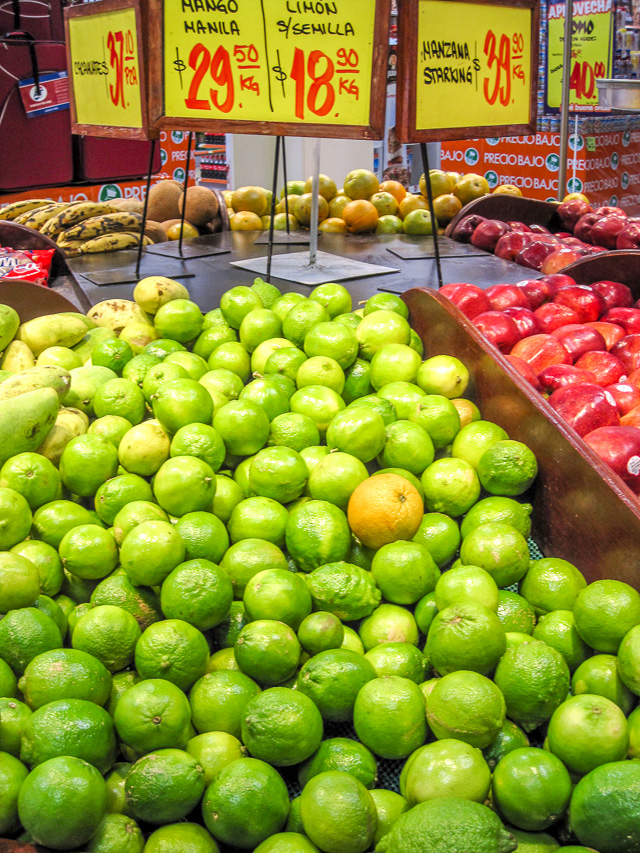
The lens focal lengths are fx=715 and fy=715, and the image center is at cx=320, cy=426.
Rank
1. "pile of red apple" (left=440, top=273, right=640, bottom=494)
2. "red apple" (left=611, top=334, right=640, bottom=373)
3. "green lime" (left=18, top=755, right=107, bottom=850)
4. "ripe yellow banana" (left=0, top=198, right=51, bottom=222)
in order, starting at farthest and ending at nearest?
1. "ripe yellow banana" (left=0, top=198, right=51, bottom=222)
2. "red apple" (left=611, top=334, right=640, bottom=373)
3. "pile of red apple" (left=440, top=273, right=640, bottom=494)
4. "green lime" (left=18, top=755, right=107, bottom=850)

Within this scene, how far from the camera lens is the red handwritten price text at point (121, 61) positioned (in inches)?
108

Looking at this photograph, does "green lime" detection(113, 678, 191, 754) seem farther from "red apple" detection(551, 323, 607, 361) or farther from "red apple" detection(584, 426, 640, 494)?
"red apple" detection(551, 323, 607, 361)

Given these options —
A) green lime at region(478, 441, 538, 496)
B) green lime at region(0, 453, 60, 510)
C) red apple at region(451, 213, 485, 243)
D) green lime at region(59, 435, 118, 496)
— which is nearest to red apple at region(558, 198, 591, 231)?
red apple at region(451, 213, 485, 243)

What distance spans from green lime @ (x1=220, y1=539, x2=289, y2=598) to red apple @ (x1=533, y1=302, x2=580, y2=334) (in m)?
1.52

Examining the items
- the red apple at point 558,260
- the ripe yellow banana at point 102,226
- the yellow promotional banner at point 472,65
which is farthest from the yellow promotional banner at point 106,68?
the red apple at point 558,260

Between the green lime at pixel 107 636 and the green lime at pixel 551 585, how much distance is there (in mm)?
802

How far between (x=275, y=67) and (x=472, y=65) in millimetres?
758

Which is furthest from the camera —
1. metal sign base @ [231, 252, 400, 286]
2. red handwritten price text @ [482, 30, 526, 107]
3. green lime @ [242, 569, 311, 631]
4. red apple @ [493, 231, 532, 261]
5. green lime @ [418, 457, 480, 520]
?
red apple @ [493, 231, 532, 261]

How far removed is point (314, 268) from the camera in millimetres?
3258

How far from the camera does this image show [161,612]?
1433 mm

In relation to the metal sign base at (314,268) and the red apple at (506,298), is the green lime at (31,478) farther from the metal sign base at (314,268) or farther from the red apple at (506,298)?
the red apple at (506,298)

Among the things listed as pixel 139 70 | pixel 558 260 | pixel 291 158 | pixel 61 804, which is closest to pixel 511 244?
pixel 558 260

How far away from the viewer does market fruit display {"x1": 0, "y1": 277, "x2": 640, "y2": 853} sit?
1.07 metres

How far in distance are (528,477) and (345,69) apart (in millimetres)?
1690
